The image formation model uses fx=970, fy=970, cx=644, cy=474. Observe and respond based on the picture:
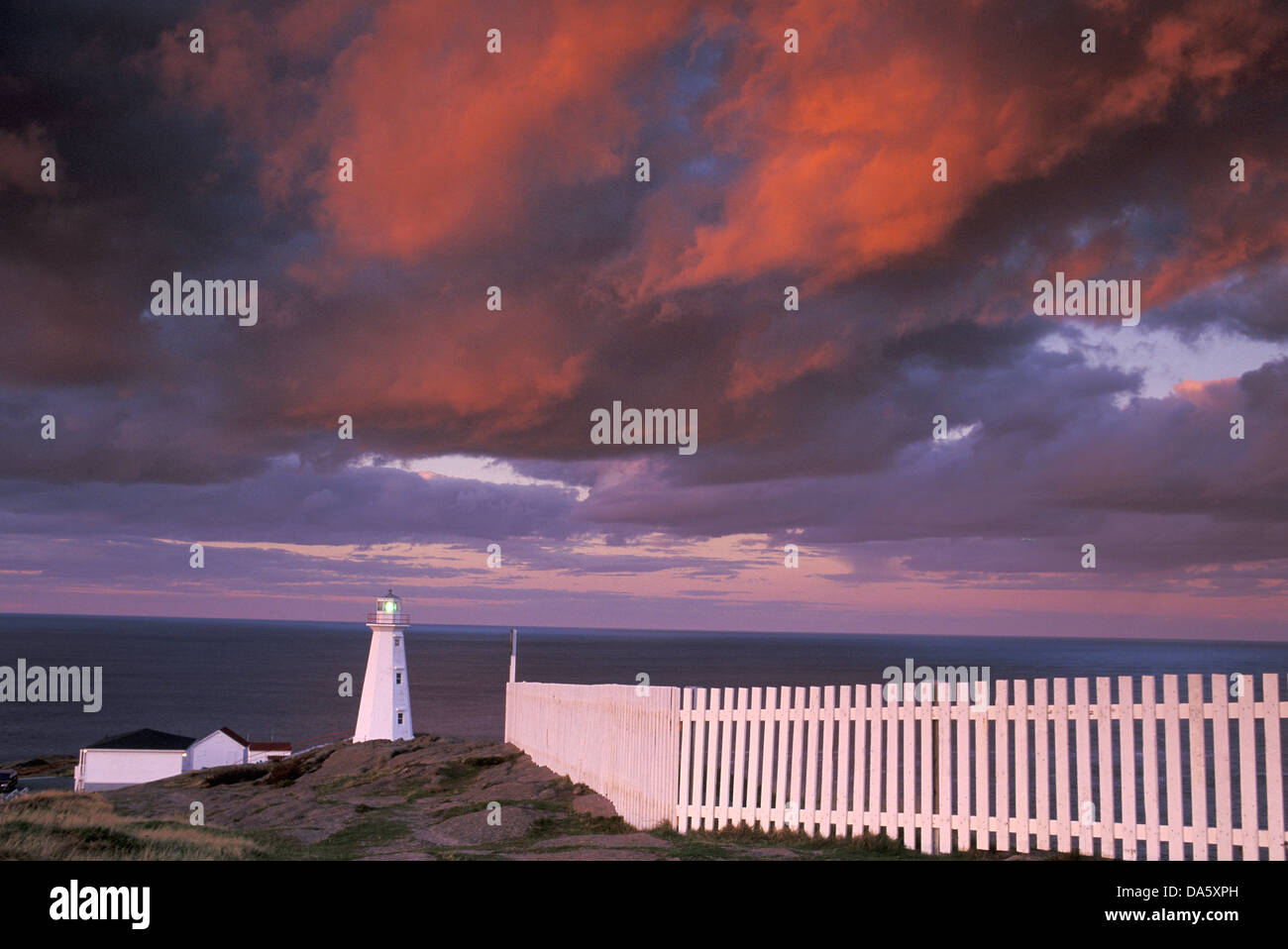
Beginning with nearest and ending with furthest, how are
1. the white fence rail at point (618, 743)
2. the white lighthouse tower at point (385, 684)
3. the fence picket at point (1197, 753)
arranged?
the fence picket at point (1197, 753)
the white fence rail at point (618, 743)
the white lighthouse tower at point (385, 684)

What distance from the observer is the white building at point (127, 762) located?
1928 inches

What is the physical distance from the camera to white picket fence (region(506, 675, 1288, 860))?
26.6 ft

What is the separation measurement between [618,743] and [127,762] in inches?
1796

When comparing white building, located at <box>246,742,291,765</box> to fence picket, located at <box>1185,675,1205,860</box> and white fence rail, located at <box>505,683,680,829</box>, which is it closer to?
white fence rail, located at <box>505,683,680,829</box>

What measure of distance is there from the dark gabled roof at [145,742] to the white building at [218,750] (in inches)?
30.2

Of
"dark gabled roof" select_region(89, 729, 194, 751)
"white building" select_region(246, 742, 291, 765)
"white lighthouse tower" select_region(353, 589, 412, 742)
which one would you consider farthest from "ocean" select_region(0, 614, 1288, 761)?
"white lighthouse tower" select_region(353, 589, 412, 742)

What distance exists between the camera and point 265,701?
96312 mm

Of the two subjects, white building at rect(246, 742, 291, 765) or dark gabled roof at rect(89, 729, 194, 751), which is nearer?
dark gabled roof at rect(89, 729, 194, 751)

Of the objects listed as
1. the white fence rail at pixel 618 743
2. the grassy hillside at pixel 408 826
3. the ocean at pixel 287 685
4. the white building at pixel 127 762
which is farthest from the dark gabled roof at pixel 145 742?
the white fence rail at pixel 618 743

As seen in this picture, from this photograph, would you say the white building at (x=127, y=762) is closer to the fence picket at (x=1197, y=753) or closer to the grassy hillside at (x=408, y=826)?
the grassy hillside at (x=408, y=826)

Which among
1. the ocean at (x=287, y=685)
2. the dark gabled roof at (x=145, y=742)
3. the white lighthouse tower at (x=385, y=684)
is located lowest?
the ocean at (x=287, y=685)

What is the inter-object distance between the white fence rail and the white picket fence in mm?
36

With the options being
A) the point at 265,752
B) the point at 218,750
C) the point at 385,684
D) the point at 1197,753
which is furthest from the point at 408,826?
the point at 218,750
